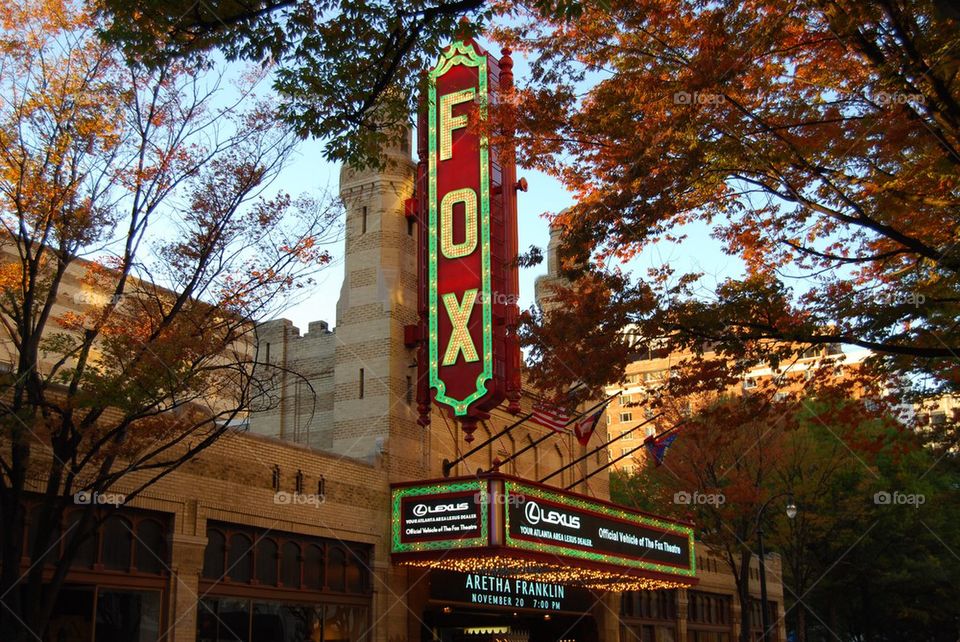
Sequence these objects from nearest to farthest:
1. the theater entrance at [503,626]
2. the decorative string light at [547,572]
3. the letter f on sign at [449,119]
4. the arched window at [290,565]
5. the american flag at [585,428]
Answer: the arched window at [290,565] < the decorative string light at [547,572] < the letter f on sign at [449,119] < the theater entrance at [503,626] < the american flag at [585,428]

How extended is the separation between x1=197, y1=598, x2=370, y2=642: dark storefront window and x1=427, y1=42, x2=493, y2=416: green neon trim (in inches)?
228

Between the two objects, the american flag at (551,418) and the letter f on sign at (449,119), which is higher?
the letter f on sign at (449,119)

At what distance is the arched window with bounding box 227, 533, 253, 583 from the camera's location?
22.7m

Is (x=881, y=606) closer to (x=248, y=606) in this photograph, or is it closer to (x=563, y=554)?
(x=563, y=554)

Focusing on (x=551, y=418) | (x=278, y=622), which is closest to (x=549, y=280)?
(x=551, y=418)

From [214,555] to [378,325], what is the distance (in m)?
8.41

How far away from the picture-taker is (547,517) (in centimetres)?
2666

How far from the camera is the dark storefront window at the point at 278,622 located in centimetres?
2195

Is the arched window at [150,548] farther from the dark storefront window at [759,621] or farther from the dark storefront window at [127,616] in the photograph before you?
the dark storefront window at [759,621]

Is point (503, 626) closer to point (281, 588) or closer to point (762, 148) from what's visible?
point (281, 588)

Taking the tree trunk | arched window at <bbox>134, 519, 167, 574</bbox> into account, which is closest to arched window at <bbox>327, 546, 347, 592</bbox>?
arched window at <bbox>134, 519, 167, 574</bbox>

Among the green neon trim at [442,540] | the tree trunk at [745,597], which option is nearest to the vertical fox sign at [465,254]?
the green neon trim at [442,540]

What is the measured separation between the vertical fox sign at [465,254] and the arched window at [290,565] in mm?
5032

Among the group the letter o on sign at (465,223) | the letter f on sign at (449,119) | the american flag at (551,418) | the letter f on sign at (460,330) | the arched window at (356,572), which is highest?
the letter f on sign at (449,119)
